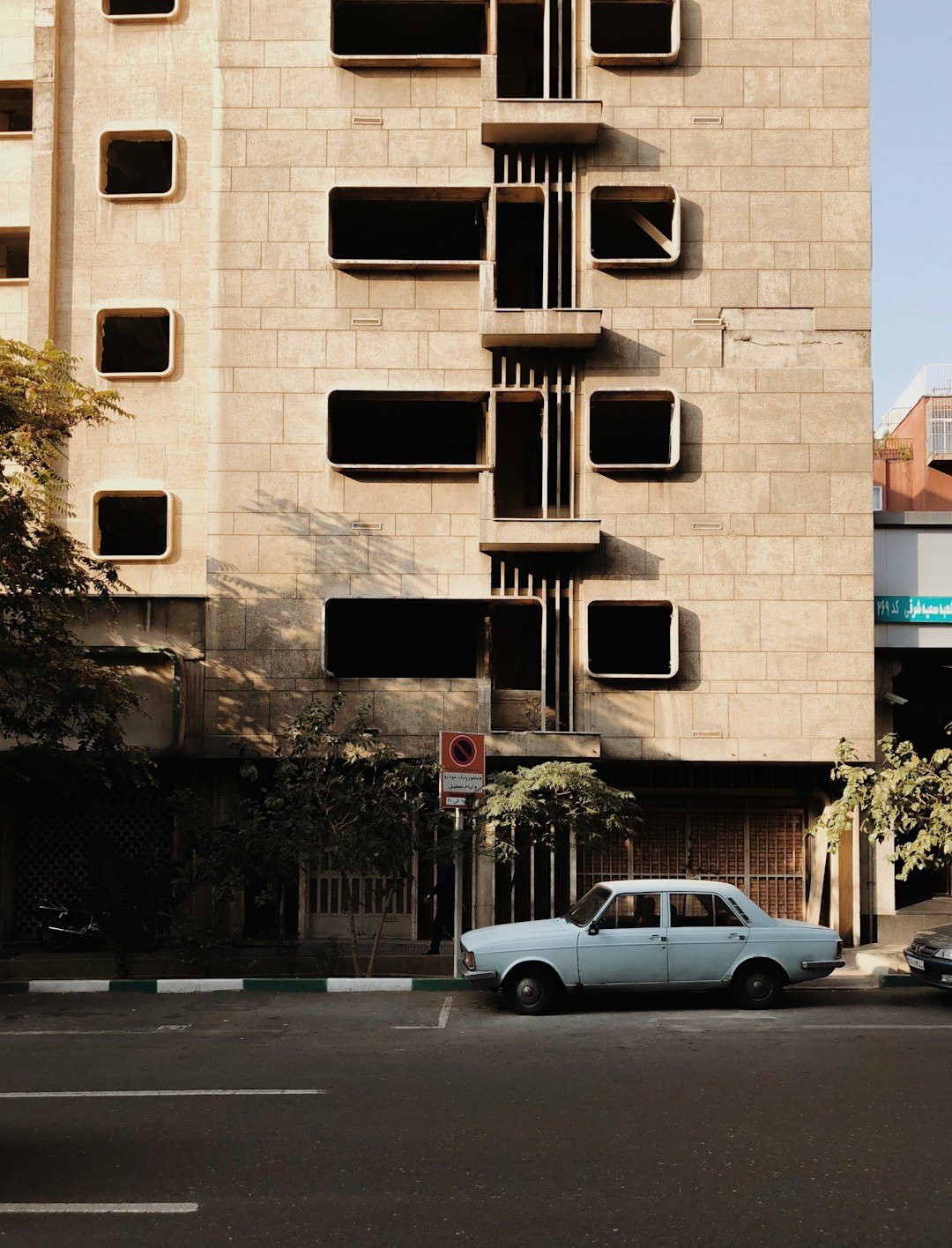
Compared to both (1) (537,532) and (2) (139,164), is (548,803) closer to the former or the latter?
(1) (537,532)

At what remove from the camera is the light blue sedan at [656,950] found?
13.8 metres

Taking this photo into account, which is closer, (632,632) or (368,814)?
(368,814)

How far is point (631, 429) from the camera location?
2252 centimetres

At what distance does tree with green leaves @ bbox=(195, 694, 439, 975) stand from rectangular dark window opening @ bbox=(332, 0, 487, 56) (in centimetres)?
1231

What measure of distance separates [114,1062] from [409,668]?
11.0 metres

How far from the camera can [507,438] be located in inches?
838

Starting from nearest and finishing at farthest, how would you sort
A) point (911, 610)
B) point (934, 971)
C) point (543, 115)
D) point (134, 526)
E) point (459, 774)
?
point (934, 971)
point (459, 774)
point (543, 115)
point (911, 610)
point (134, 526)

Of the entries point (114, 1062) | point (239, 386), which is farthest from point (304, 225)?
point (114, 1062)

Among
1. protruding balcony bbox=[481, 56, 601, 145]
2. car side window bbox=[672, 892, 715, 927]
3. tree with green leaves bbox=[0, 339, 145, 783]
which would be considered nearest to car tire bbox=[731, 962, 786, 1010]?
car side window bbox=[672, 892, 715, 927]

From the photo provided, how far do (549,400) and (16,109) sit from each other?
12007 mm

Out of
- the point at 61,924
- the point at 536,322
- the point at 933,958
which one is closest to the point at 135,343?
the point at 536,322

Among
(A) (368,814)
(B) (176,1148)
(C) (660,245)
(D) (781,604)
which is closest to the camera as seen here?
(B) (176,1148)

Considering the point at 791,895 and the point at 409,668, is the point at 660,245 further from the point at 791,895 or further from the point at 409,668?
the point at 791,895

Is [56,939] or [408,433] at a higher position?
[408,433]
